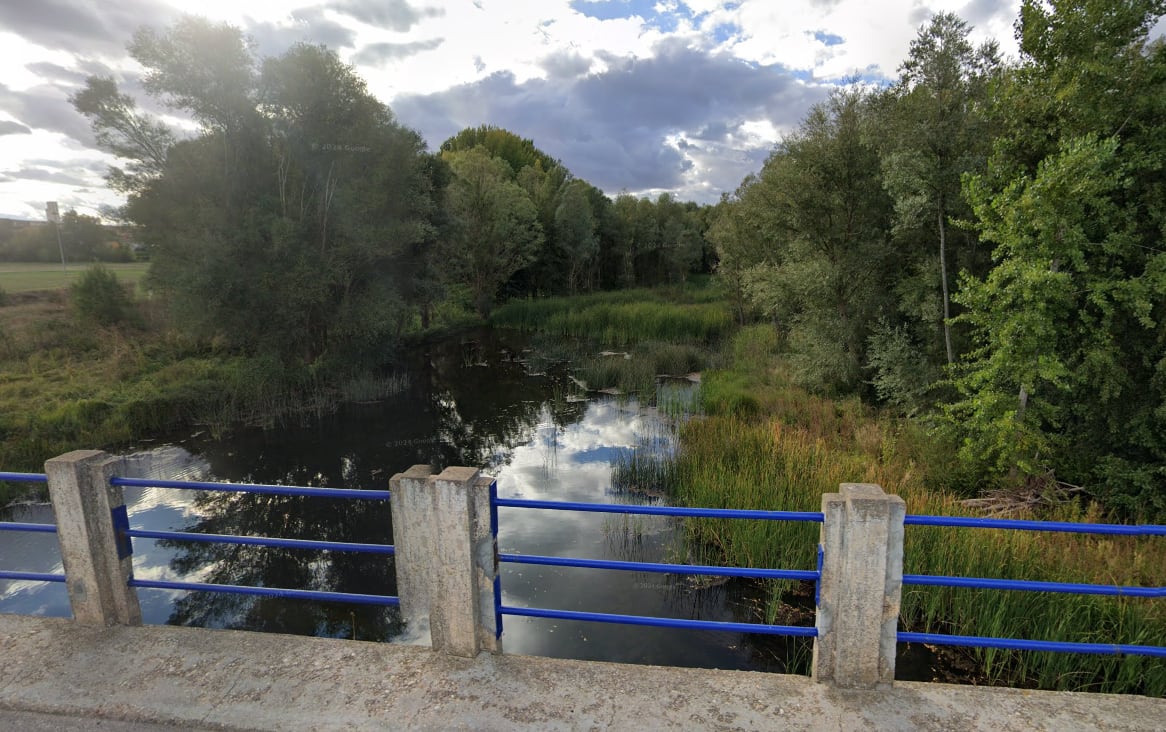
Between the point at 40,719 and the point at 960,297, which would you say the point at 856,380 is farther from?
the point at 40,719

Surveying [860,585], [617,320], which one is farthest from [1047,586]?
[617,320]

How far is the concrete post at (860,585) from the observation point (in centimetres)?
325

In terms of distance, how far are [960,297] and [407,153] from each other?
60.4 feet

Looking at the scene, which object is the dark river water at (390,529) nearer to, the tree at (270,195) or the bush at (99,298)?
the tree at (270,195)

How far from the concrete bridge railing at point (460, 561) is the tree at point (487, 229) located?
30885 mm

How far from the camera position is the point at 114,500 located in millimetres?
4062

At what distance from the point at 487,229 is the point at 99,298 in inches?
780

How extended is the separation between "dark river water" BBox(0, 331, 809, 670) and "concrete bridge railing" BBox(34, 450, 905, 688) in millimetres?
3329

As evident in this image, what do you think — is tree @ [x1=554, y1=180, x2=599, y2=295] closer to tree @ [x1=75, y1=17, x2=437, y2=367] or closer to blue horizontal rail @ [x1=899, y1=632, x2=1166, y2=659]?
tree @ [x1=75, y1=17, x2=437, y2=367]

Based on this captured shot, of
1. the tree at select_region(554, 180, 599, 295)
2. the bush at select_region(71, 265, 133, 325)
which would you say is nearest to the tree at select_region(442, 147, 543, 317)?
the tree at select_region(554, 180, 599, 295)

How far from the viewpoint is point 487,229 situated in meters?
36.8

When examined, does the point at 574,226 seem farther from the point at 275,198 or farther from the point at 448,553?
the point at 448,553

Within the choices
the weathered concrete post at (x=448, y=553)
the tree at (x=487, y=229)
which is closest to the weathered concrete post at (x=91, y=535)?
the weathered concrete post at (x=448, y=553)

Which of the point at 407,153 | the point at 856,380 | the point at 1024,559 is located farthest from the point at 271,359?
the point at 1024,559
